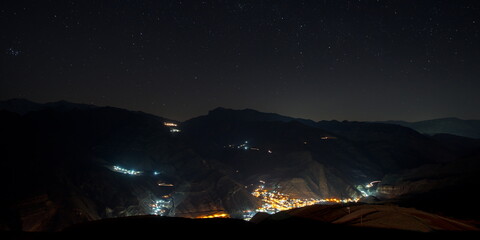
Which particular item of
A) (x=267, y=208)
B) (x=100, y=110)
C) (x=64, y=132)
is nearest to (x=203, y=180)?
(x=267, y=208)

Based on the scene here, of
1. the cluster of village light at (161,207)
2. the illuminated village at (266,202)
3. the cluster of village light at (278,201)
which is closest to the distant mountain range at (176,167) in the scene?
the cluster of village light at (161,207)

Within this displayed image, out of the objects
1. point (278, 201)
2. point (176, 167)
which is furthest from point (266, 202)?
point (176, 167)

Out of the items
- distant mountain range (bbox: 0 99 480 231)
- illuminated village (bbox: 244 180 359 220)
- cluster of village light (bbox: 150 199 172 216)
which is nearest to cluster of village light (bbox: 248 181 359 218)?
illuminated village (bbox: 244 180 359 220)

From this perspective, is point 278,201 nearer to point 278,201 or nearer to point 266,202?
point 278,201

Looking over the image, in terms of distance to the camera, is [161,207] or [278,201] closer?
[161,207]

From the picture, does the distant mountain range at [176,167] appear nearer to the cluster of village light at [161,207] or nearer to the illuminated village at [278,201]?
the cluster of village light at [161,207]

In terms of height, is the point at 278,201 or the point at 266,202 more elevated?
the point at 278,201

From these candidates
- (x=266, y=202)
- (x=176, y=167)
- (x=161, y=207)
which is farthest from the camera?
(x=176, y=167)

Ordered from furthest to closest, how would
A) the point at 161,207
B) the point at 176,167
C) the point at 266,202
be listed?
1. the point at 176,167
2. the point at 266,202
3. the point at 161,207

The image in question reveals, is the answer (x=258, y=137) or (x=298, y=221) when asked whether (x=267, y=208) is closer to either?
(x=298, y=221)
